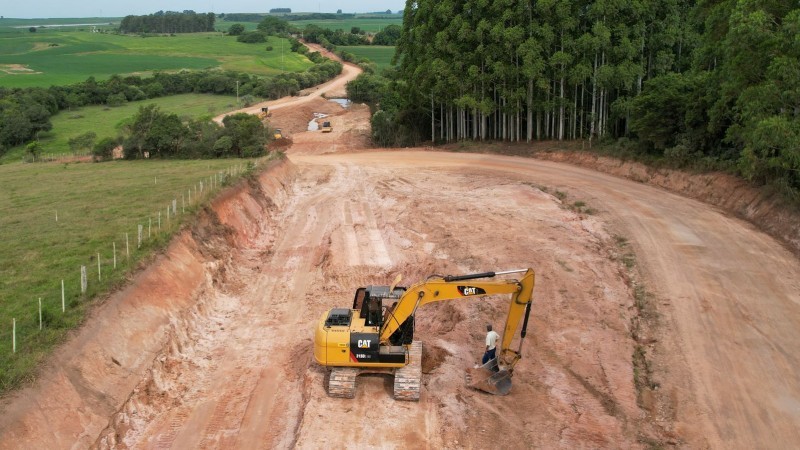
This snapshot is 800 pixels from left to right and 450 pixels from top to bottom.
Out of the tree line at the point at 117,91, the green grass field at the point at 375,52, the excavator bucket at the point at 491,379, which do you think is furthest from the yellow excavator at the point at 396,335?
the green grass field at the point at 375,52

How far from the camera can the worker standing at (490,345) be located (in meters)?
19.1

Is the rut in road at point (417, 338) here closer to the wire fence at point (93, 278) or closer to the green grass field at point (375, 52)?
the wire fence at point (93, 278)

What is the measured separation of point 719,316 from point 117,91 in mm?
95120

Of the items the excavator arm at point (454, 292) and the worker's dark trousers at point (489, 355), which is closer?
the excavator arm at point (454, 292)

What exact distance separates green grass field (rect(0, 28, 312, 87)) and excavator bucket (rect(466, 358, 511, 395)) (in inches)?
4203

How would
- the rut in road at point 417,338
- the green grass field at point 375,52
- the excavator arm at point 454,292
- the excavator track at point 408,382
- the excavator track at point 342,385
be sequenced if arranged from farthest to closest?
the green grass field at point 375,52, the excavator track at point 342,385, the excavator track at point 408,382, the excavator arm at point 454,292, the rut in road at point 417,338

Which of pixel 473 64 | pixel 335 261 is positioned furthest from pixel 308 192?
pixel 473 64

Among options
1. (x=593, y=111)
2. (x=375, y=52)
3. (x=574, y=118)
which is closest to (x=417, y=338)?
(x=593, y=111)

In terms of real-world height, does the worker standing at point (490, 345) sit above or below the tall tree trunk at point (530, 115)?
below

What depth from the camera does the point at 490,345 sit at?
19.2 meters

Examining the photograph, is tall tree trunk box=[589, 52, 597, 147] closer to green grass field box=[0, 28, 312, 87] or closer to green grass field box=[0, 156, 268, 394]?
green grass field box=[0, 156, 268, 394]

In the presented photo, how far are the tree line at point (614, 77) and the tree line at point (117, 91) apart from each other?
38.7 m

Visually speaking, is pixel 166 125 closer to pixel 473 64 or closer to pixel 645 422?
pixel 473 64

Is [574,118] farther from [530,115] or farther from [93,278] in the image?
[93,278]
